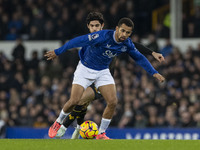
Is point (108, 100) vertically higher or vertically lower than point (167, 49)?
higher

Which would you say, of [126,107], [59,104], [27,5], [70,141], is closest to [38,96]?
[59,104]

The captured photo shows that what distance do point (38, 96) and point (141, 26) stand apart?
4654 millimetres

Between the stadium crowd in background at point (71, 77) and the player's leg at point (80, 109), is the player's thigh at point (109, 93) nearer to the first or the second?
the player's leg at point (80, 109)

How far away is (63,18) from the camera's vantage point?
2002 cm

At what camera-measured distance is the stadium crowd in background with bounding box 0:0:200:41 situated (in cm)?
1947

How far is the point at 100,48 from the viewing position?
10.2 m

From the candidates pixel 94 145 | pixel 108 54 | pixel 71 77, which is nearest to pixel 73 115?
pixel 108 54

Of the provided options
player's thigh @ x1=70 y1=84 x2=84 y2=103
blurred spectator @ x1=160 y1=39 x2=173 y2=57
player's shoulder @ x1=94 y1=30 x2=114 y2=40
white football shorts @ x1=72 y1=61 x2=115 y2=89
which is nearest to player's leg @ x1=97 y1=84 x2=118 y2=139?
white football shorts @ x1=72 y1=61 x2=115 y2=89

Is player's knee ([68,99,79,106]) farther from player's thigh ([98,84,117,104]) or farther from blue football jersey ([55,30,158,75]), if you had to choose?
blue football jersey ([55,30,158,75])

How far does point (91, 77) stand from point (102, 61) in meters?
0.34

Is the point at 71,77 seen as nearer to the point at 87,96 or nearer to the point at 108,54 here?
the point at 87,96

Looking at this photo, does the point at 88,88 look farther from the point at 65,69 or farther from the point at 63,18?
the point at 63,18

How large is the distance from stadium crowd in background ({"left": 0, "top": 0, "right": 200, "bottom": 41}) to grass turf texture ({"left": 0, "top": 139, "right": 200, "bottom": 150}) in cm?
996

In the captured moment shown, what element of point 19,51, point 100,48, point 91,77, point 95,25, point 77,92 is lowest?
point 19,51
